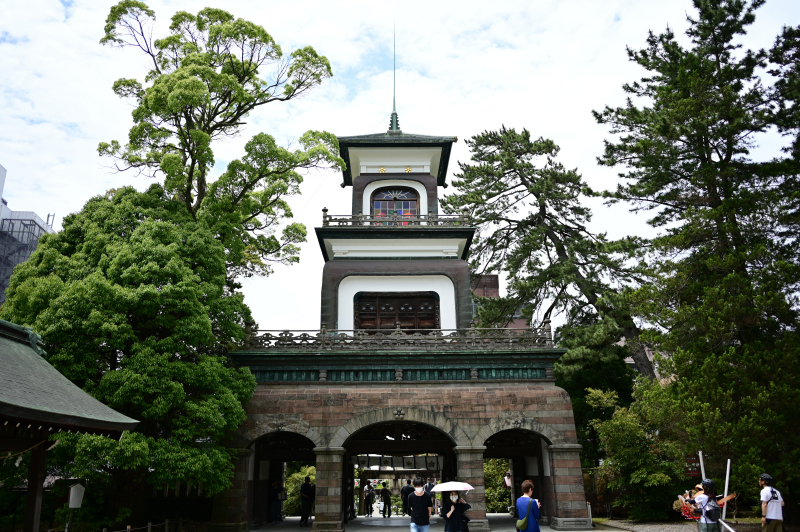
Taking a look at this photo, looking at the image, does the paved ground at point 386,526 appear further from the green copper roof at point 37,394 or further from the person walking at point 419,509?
the green copper roof at point 37,394

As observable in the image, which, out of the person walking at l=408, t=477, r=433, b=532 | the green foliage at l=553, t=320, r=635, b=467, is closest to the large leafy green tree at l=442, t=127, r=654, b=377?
the green foliage at l=553, t=320, r=635, b=467

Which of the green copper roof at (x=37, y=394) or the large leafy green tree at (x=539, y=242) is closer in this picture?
the green copper roof at (x=37, y=394)

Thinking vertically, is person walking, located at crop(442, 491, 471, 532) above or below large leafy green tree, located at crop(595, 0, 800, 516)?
below

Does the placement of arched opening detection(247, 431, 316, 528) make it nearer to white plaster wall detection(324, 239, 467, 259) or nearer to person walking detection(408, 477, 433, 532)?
white plaster wall detection(324, 239, 467, 259)

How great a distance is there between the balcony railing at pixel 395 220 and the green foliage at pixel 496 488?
1173 cm

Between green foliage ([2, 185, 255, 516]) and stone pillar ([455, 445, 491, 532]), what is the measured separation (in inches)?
270

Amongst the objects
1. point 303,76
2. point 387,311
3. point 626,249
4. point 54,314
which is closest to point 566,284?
point 626,249

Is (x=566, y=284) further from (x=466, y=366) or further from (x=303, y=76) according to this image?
(x=303, y=76)

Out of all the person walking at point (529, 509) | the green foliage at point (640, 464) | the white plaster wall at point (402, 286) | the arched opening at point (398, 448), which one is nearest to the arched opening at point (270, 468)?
the arched opening at point (398, 448)

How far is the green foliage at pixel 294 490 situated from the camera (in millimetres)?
27391

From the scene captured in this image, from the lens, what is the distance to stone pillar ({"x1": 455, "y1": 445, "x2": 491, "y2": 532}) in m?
17.6

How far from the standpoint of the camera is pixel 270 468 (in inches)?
853

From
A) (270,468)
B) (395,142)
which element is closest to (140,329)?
(270,468)

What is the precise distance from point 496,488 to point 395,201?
47.8 feet
